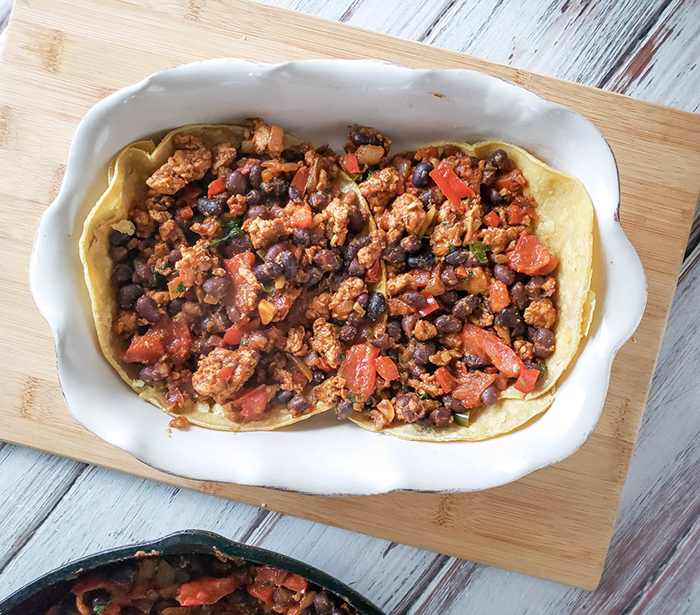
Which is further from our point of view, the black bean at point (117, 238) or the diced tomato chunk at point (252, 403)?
the diced tomato chunk at point (252, 403)

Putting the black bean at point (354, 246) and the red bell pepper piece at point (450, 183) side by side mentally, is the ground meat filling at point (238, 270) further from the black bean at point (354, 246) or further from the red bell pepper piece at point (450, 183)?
the red bell pepper piece at point (450, 183)

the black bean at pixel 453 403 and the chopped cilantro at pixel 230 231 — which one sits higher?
the chopped cilantro at pixel 230 231

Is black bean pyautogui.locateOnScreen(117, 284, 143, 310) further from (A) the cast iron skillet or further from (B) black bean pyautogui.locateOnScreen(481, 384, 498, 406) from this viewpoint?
(B) black bean pyautogui.locateOnScreen(481, 384, 498, 406)

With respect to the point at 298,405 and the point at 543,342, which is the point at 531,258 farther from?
the point at 298,405

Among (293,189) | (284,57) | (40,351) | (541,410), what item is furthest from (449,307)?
(40,351)

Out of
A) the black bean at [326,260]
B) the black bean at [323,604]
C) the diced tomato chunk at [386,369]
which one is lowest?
the black bean at [323,604]

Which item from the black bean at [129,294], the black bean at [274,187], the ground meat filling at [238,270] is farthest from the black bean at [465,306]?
the black bean at [129,294]

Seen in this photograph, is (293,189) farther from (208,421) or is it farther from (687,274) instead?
(687,274)
